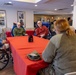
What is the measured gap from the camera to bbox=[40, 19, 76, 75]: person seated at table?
1.34m

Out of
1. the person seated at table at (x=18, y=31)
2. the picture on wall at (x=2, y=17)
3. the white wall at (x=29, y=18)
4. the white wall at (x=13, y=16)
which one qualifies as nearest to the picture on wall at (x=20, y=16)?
the white wall at (x=13, y=16)

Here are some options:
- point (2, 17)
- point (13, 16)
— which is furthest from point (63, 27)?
point (13, 16)

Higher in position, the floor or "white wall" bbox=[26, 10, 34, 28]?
"white wall" bbox=[26, 10, 34, 28]

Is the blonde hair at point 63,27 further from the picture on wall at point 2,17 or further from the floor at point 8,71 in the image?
the picture on wall at point 2,17

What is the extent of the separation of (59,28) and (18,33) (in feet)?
11.2

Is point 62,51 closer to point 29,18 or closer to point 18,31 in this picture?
point 18,31

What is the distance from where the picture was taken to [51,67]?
1.54m

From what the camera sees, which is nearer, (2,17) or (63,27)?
(63,27)

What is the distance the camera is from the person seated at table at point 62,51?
4.40 ft

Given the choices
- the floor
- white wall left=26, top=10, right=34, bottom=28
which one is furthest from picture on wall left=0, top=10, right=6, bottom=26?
the floor

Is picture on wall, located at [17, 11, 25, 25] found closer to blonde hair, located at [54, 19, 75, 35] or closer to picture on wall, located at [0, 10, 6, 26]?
picture on wall, located at [0, 10, 6, 26]

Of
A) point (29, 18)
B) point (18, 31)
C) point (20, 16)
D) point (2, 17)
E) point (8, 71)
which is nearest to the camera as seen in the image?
point (8, 71)

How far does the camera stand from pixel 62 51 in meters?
1.35

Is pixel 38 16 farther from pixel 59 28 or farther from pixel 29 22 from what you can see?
pixel 59 28
